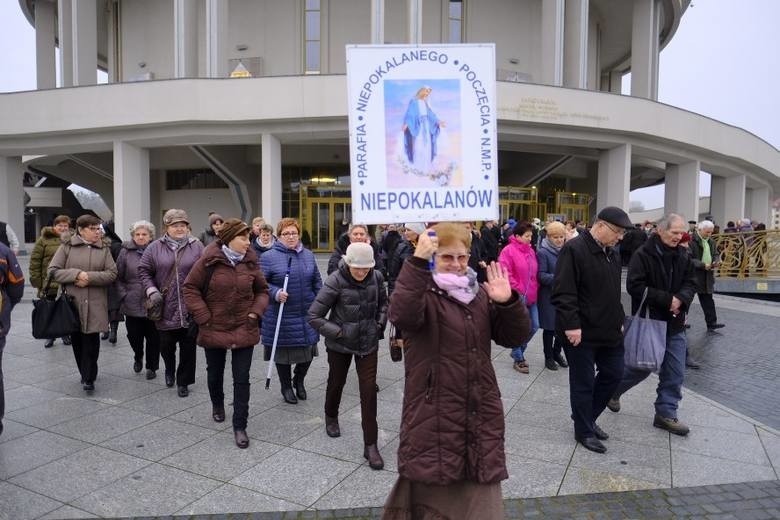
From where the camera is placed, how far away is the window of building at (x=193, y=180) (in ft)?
95.6

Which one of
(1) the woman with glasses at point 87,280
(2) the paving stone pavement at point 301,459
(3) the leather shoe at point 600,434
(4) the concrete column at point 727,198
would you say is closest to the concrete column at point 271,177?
(1) the woman with glasses at point 87,280

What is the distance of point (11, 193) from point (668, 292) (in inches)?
1064

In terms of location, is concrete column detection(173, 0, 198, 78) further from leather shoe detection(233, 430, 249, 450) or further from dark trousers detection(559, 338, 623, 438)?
dark trousers detection(559, 338, 623, 438)

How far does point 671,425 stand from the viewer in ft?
16.1

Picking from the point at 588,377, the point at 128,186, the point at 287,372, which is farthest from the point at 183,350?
the point at 128,186

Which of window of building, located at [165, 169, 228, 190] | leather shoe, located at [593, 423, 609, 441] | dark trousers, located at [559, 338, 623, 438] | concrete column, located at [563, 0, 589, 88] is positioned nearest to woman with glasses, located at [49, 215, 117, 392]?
dark trousers, located at [559, 338, 623, 438]

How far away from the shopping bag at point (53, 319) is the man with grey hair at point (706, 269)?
9464 millimetres

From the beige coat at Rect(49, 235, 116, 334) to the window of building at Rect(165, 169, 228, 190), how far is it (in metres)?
23.9

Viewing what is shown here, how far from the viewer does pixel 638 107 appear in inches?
837

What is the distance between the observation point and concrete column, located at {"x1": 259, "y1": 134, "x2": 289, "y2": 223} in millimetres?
20453

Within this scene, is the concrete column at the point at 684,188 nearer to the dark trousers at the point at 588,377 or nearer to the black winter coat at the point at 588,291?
the dark trousers at the point at 588,377

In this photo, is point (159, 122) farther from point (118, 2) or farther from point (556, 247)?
point (556, 247)

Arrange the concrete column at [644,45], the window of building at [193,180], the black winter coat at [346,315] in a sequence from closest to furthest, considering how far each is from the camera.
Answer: the black winter coat at [346,315] < the concrete column at [644,45] < the window of building at [193,180]

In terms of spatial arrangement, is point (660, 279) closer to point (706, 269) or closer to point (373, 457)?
point (373, 457)
